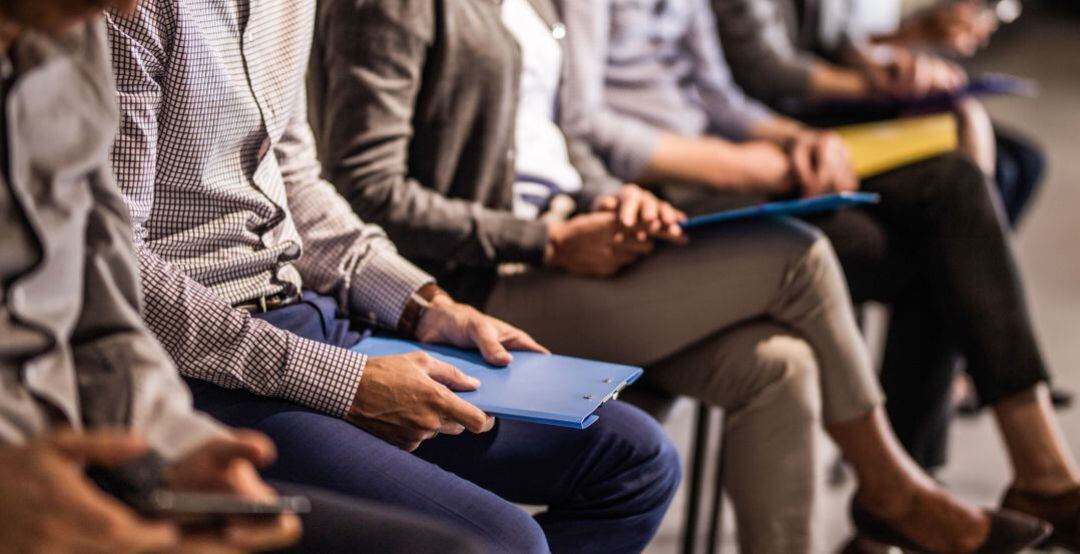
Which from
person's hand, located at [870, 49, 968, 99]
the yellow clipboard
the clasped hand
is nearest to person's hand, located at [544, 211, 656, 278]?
the clasped hand

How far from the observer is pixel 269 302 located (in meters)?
1.13

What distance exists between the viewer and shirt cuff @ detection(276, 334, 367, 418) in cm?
101

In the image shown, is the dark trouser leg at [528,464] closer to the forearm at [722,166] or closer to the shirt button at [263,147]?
the shirt button at [263,147]

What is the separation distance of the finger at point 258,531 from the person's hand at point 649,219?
2.61 ft

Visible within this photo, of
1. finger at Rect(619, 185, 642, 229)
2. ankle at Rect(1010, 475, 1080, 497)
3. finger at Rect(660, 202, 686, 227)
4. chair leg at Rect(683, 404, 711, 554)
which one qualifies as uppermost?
finger at Rect(660, 202, 686, 227)

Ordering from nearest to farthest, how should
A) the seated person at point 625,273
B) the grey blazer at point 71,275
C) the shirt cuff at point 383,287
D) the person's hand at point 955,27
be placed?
the grey blazer at point 71,275
the shirt cuff at point 383,287
the seated person at point 625,273
the person's hand at point 955,27

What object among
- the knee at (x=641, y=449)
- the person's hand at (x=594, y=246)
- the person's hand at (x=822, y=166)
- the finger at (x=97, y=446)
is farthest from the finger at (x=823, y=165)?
the finger at (x=97, y=446)

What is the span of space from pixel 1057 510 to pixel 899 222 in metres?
0.51

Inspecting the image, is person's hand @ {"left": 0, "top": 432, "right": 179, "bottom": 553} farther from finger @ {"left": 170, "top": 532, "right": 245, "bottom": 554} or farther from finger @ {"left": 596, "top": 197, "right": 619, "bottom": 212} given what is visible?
finger @ {"left": 596, "top": 197, "right": 619, "bottom": 212}

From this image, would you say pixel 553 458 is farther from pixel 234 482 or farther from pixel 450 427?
pixel 234 482

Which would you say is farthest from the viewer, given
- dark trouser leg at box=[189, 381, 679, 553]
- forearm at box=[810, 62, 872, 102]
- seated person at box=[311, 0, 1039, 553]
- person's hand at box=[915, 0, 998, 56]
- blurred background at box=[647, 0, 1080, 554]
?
person's hand at box=[915, 0, 998, 56]

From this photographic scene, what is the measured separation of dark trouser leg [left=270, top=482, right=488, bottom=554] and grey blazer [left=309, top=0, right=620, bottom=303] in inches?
20.8

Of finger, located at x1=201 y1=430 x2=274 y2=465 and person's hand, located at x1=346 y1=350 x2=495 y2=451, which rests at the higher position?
finger, located at x1=201 y1=430 x2=274 y2=465

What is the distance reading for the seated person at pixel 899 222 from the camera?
5.39 feet
